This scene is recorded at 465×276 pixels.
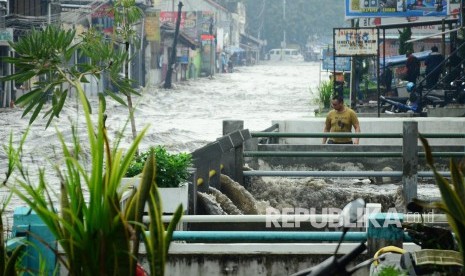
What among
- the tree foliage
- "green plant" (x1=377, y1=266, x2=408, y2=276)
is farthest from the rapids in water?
the tree foliage

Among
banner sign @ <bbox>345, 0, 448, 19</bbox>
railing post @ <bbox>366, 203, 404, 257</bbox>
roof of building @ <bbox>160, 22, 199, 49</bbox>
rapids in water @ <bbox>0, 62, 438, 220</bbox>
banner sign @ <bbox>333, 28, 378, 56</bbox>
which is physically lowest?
rapids in water @ <bbox>0, 62, 438, 220</bbox>

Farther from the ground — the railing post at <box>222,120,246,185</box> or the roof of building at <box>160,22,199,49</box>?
the roof of building at <box>160,22,199,49</box>

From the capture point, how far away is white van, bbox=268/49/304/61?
16075cm

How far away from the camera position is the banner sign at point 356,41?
26.6 metres

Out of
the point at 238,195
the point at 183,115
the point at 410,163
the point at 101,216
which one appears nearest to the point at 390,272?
the point at 101,216

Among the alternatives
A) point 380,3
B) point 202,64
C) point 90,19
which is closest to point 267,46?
point 202,64

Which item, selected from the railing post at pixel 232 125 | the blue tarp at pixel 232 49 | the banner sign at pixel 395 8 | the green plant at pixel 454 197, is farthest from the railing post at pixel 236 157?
the blue tarp at pixel 232 49

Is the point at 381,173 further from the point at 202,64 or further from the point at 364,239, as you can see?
the point at 202,64

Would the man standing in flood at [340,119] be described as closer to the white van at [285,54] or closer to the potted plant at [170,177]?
the potted plant at [170,177]

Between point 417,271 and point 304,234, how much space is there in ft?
4.03

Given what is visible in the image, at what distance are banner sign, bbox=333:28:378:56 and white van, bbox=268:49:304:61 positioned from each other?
436 feet

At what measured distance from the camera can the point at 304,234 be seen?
5859 millimetres

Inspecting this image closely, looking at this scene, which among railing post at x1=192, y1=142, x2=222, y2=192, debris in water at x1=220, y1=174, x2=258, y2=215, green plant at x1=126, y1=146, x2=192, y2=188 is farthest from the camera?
debris in water at x1=220, y1=174, x2=258, y2=215

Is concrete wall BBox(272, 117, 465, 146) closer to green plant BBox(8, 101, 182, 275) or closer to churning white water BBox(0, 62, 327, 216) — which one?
churning white water BBox(0, 62, 327, 216)
